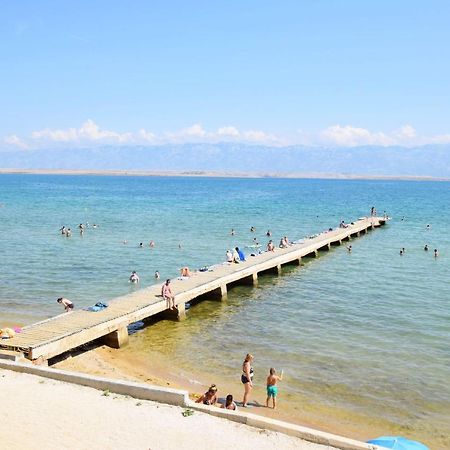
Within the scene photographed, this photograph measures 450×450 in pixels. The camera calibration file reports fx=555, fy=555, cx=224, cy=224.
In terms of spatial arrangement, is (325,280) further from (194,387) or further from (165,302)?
(194,387)

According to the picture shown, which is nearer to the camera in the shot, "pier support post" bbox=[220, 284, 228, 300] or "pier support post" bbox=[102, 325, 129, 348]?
"pier support post" bbox=[102, 325, 129, 348]

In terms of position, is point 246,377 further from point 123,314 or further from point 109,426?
point 123,314

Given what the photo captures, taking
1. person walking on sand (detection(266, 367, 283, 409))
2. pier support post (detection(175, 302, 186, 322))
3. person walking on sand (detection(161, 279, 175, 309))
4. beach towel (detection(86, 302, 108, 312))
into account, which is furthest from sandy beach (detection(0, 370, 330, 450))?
pier support post (detection(175, 302, 186, 322))

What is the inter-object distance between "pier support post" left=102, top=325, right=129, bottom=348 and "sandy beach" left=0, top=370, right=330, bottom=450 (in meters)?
6.72

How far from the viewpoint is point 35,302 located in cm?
2697

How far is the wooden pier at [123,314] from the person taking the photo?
17.6 m

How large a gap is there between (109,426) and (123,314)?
9346 mm

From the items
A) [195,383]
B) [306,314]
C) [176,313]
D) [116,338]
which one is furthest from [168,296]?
[195,383]

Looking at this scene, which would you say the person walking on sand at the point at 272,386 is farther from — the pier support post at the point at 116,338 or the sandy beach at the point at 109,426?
the pier support post at the point at 116,338

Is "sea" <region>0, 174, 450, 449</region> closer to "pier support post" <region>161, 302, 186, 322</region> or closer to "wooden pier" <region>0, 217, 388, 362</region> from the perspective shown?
"pier support post" <region>161, 302, 186, 322</region>

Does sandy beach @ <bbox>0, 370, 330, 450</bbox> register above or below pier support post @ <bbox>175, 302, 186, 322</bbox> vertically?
above

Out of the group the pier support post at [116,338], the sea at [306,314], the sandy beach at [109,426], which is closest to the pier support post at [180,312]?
the sea at [306,314]

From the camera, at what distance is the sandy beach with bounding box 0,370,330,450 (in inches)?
449

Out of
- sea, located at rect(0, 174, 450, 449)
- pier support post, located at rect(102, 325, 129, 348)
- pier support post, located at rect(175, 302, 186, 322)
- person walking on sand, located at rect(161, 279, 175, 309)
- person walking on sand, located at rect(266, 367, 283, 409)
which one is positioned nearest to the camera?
person walking on sand, located at rect(266, 367, 283, 409)
